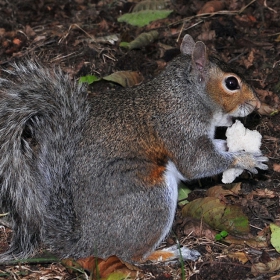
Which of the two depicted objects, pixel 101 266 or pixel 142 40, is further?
pixel 142 40

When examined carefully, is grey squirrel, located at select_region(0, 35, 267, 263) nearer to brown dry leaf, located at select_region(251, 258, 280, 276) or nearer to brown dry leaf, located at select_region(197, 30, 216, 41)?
brown dry leaf, located at select_region(251, 258, 280, 276)

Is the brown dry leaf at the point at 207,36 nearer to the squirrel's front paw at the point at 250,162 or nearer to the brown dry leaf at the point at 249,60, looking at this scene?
the brown dry leaf at the point at 249,60

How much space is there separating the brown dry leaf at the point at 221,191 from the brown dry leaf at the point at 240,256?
56cm

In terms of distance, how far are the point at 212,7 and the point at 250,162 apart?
87.5 inches

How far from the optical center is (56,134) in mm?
4254

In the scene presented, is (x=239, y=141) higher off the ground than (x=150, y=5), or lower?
lower

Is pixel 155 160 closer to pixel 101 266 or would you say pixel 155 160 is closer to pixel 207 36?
pixel 101 266

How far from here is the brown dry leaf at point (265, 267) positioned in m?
4.15

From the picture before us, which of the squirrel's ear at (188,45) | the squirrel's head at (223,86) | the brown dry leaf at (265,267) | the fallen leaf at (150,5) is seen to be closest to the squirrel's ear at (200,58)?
the squirrel's head at (223,86)

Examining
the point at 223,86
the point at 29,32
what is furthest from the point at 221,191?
the point at 29,32

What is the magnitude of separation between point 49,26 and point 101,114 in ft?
7.89

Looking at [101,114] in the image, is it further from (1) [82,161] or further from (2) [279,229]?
(2) [279,229]

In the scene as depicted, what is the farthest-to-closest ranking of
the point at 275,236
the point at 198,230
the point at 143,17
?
the point at 143,17 → the point at 198,230 → the point at 275,236

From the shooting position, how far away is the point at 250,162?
4691 mm
